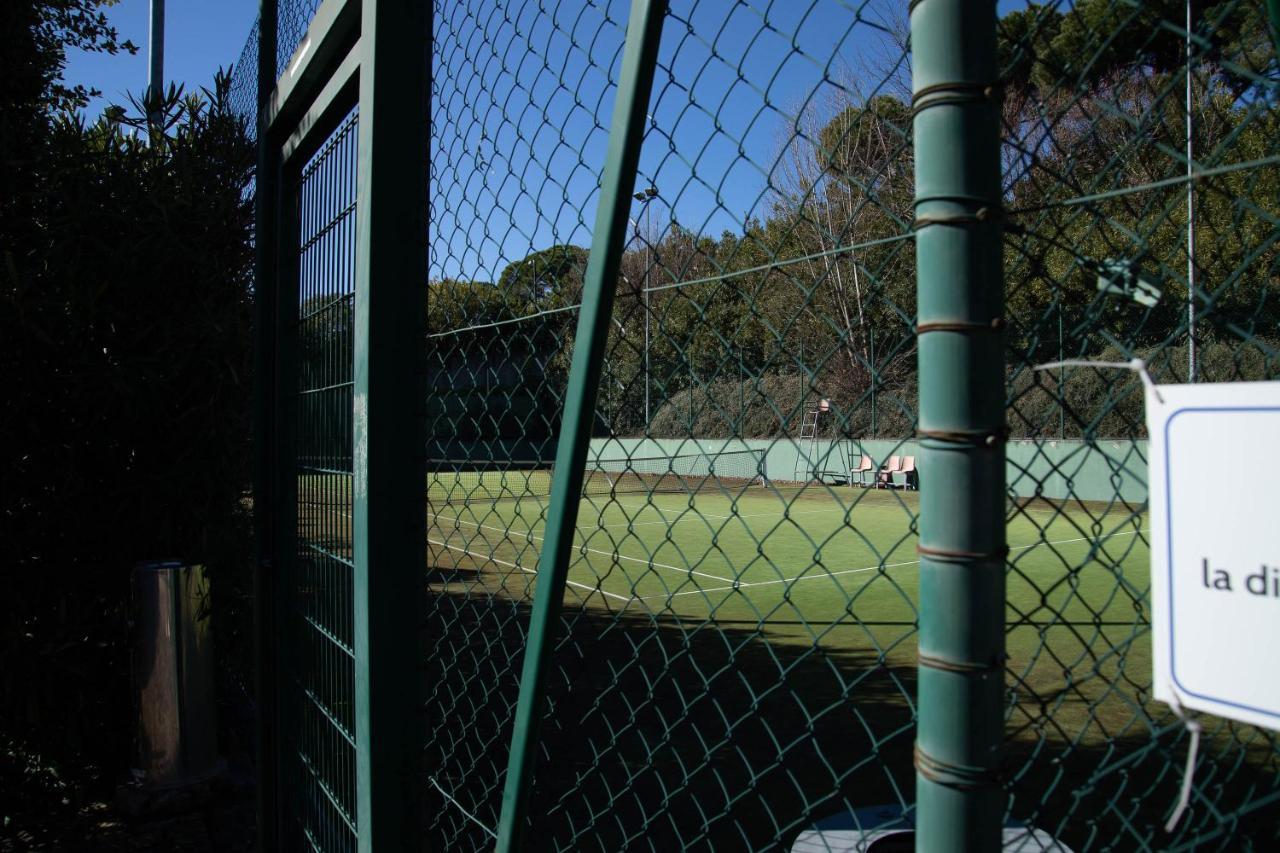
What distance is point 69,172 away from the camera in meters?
4.39

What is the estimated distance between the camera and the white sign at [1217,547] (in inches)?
27.8

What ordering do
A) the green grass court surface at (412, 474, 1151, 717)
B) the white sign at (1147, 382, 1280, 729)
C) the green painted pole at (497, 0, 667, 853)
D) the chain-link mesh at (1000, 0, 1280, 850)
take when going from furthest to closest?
the green grass court surface at (412, 474, 1151, 717) → the green painted pole at (497, 0, 667, 853) → the chain-link mesh at (1000, 0, 1280, 850) → the white sign at (1147, 382, 1280, 729)

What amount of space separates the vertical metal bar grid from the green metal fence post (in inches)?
3.8

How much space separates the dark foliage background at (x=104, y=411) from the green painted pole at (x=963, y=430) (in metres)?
4.00

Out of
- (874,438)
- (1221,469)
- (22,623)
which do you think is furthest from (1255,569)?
(22,623)

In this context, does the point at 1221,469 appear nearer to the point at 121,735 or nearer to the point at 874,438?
the point at 874,438

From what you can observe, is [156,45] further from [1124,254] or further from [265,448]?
[1124,254]

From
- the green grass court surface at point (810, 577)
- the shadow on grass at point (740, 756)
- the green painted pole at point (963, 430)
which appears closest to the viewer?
the green painted pole at point (963, 430)

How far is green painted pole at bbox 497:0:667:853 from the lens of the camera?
1396 mm

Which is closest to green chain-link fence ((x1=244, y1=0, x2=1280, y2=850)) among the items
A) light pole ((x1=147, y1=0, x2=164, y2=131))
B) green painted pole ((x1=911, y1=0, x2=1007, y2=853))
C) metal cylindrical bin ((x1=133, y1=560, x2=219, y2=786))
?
green painted pole ((x1=911, y1=0, x2=1007, y2=853))

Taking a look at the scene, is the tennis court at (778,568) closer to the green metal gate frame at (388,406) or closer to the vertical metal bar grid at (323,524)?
the vertical metal bar grid at (323,524)

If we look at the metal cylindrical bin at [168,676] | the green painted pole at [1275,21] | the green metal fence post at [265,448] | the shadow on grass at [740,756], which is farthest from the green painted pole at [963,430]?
the metal cylindrical bin at [168,676]

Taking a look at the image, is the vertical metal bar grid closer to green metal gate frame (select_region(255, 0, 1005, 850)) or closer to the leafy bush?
green metal gate frame (select_region(255, 0, 1005, 850))

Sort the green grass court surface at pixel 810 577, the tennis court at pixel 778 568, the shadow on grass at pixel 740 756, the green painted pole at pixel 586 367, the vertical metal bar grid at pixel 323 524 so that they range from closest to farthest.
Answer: the green painted pole at pixel 586 367
the vertical metal bar grid at pixel 323 524
the shadow on grass at pixel 740 756
the green grass court surface at pixel 810 577
the tennis court at pixel 778 568
